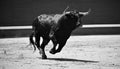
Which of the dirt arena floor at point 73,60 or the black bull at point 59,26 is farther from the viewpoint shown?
the black bull at point 59,26

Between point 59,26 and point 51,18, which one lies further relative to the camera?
point 51,18

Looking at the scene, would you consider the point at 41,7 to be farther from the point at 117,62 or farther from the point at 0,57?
the point at 117,62

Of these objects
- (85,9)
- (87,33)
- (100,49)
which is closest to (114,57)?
(100,49)

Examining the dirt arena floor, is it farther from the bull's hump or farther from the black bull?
the bull's hump

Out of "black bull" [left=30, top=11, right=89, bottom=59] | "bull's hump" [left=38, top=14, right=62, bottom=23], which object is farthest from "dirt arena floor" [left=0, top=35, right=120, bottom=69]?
"bull's hump" [left=38, top=14, right=62, bottom=23]

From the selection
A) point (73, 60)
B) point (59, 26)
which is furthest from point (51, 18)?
point (73, 60)

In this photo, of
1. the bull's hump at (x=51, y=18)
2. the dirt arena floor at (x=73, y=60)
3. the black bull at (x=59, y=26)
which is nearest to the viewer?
the dirt arena floor at (x=73, y=60)

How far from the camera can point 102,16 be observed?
24547mm

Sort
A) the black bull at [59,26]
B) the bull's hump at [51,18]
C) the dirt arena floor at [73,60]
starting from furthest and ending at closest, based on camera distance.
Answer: the bull's hump at [51,18], the black bull at [59,26], the dirt arena floor at [73,60]

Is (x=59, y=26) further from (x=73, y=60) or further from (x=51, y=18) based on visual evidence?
(x=73, y=60)

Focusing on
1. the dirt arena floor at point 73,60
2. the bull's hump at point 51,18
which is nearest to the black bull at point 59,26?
the bull's hump at point 51,18

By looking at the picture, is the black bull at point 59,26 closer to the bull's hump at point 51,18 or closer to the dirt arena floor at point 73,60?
the bull's hump at point 51,18

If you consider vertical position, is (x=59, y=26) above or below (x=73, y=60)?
above

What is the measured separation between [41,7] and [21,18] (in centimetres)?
147
